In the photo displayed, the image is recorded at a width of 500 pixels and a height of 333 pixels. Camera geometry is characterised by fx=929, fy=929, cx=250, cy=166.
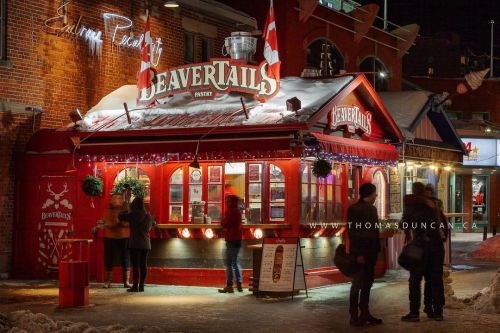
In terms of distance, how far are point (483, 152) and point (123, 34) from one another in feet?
68.6

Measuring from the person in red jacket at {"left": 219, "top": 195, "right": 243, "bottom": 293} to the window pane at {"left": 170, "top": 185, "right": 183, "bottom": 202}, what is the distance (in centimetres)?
218

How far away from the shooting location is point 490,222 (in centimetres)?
4675

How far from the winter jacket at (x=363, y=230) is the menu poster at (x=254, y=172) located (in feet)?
17.8

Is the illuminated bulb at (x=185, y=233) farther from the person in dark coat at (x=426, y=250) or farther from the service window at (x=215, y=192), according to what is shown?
the person in dark coat at (x=426, y=250)

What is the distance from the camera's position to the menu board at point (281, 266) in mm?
15969

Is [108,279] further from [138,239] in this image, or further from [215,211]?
[215,211]

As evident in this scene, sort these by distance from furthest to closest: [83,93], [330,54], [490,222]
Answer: [490,222] → [330,54] → [83,93]

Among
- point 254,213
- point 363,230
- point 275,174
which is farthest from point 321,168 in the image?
point 363,230

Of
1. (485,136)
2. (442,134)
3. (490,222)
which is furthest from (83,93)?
(490,222)

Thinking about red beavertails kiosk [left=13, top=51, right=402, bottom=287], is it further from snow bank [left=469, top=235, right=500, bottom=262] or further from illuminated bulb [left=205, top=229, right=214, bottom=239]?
snow bank [left=469, top=235, right=500, bottom=262]

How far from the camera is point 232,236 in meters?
16.6

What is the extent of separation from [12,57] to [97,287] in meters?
5.18

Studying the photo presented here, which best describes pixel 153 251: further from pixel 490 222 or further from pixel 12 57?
pixel 490 222

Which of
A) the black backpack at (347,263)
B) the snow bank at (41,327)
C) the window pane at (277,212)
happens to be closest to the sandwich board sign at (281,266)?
the window pane at (277,212)
